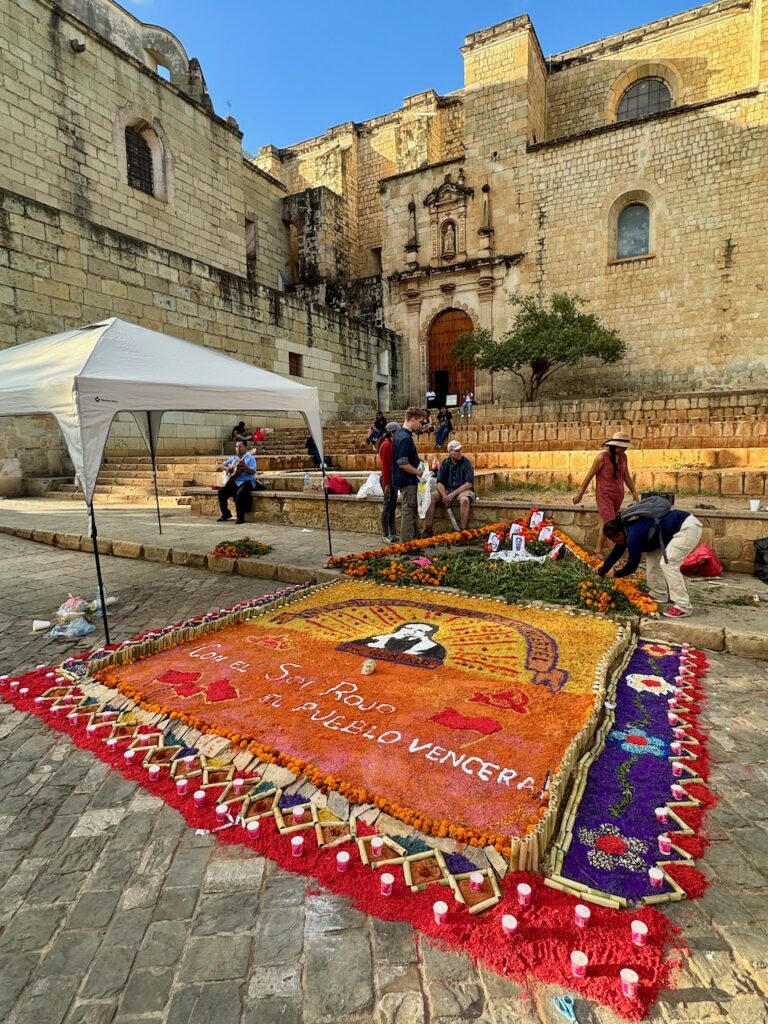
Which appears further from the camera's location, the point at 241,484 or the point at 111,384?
the point at 241,484

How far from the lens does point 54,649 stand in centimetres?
425

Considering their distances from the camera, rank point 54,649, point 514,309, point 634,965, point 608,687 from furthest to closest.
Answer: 1. point 514,309
2. point 54,649
3. point 608,687
4. point 634,965

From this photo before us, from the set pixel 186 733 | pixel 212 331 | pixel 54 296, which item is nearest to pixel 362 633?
pixel 186 733

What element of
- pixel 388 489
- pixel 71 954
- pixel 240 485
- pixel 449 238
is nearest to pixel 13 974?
pixel 71 954

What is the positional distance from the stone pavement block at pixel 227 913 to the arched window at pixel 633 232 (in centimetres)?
2383

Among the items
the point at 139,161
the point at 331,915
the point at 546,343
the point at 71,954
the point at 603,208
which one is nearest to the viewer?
the point at 71,954

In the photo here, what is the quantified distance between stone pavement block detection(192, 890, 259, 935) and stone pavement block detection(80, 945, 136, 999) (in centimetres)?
21

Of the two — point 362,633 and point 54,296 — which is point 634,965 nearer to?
point 362,633

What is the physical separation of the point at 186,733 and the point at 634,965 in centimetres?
225

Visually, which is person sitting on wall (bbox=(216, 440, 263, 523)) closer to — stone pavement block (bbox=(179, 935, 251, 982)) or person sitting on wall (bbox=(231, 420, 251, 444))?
person sitting on wall (bbox=(231, 420, 251, 444))

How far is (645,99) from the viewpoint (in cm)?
2294

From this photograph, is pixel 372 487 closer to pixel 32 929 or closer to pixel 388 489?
pixel 388 489

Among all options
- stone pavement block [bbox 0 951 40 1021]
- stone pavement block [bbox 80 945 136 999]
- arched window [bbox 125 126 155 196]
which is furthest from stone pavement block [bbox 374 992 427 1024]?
arched window [bbox 125 126 155 196]

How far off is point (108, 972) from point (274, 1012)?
548mm
